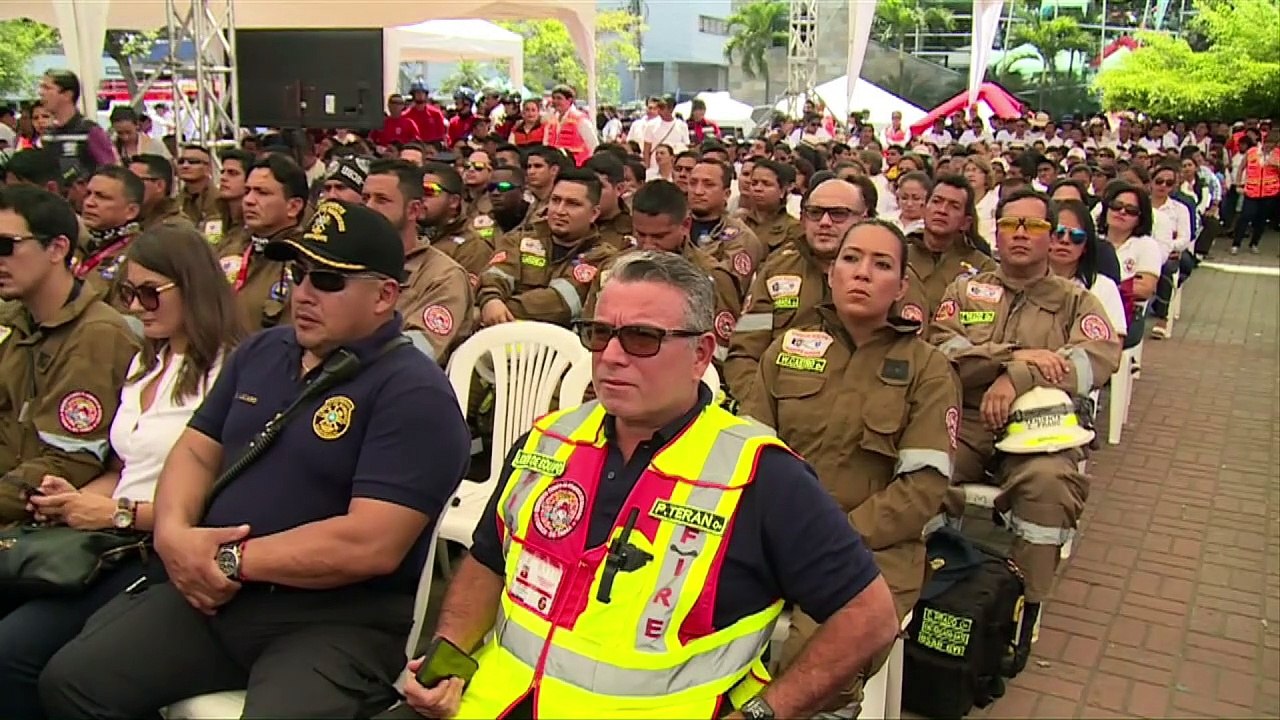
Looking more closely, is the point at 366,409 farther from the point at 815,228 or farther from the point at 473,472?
the point at 815,228

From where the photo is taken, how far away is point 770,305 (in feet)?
15.6

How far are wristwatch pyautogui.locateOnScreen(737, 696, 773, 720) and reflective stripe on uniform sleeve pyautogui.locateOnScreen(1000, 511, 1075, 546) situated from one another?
2.28m

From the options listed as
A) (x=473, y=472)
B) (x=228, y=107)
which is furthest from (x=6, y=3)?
(x=473, y=472)

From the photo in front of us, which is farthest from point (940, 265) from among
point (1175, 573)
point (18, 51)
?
point (18, 51)

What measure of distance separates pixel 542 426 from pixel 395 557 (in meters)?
0.48

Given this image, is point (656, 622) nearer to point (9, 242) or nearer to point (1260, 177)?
point (9, 242)

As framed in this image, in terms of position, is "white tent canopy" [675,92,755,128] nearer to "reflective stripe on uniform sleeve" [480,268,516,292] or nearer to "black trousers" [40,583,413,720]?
"reflective stripe on uniform sleeve" [480,268,516,292]

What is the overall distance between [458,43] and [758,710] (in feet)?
67.0

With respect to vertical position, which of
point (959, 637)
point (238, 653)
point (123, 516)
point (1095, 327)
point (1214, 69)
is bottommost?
point (959, 637)

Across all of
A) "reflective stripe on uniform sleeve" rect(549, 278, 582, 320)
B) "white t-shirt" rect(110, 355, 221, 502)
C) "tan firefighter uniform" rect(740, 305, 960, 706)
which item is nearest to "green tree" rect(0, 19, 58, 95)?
"reflective stripe on uniform sleeve" rect(549, 278, 582, 320)

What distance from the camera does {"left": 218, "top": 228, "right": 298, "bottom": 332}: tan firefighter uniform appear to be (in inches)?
181

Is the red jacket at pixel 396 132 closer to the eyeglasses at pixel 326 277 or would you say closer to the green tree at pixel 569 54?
the eyeglasses at pixel 326 277

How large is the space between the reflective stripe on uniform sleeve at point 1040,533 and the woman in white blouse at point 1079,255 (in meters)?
1.57

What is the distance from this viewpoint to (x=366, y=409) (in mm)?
2549
